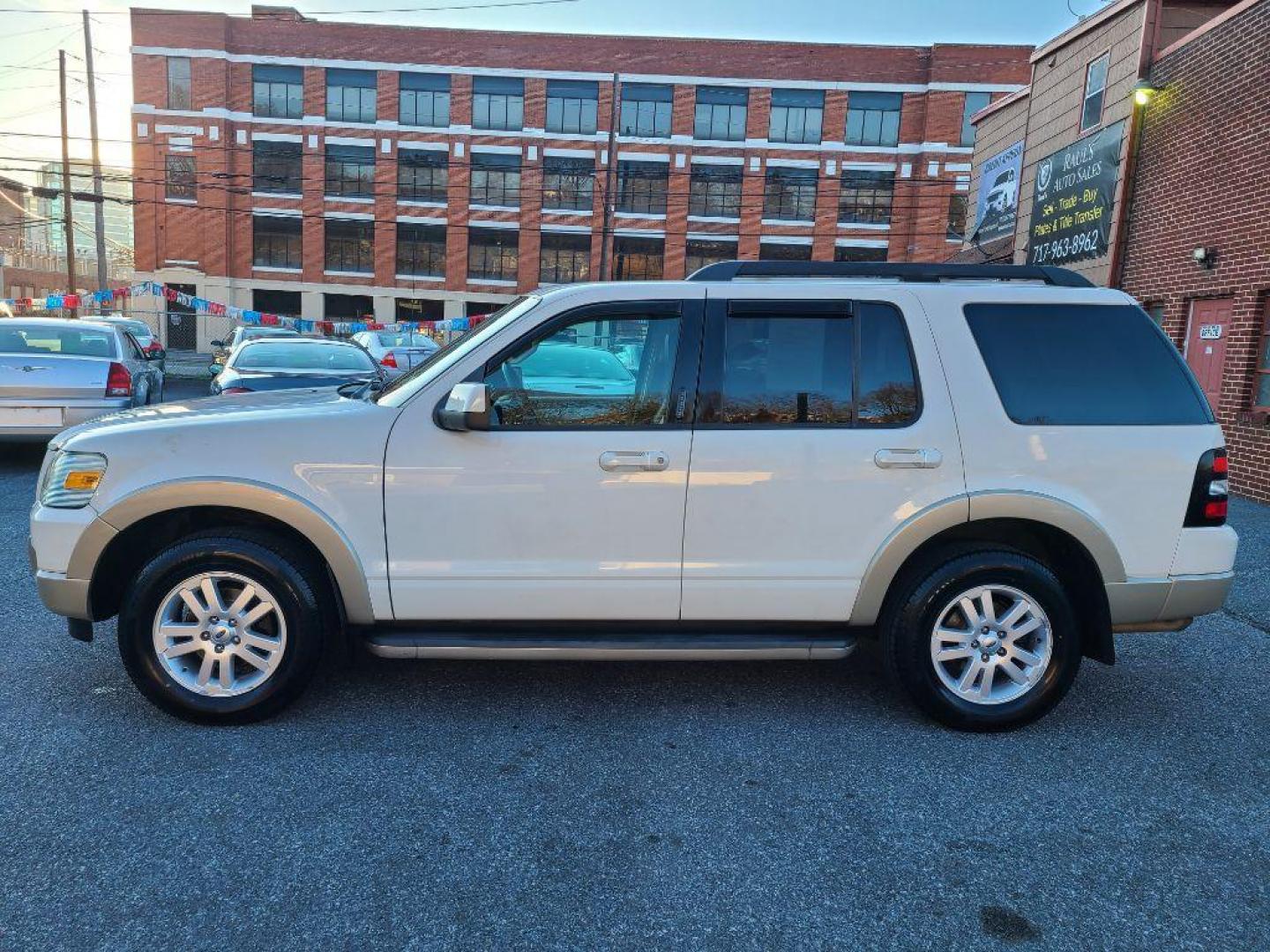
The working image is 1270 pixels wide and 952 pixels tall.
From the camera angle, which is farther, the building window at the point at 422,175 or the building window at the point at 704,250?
the building window at the point at 704,250

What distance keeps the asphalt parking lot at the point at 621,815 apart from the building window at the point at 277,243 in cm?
4261

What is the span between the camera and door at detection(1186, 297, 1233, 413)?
10.5m

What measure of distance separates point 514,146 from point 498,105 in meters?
2.25

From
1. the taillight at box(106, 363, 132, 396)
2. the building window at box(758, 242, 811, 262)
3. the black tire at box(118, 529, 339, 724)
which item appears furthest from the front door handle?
the building window at box(758, 242, 811, 262)

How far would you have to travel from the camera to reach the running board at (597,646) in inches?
141

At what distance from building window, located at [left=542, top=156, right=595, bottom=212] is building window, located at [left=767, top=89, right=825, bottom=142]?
897 cm

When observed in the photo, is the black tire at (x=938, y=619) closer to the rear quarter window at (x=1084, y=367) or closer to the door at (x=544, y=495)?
the rear quarter window at (x=1084, y=367)

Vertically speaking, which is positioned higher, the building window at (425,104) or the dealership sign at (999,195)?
the building window at (425,104)

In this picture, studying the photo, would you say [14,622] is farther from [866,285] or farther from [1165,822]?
[1165,822]

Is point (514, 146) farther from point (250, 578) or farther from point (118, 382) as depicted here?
point (250, 578)

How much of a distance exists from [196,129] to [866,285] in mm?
46408

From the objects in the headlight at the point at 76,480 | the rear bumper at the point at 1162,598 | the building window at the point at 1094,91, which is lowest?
the rear bumper at the point at 1162,598

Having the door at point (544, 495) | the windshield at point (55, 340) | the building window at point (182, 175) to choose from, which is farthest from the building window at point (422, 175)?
the door at point (544, 495)

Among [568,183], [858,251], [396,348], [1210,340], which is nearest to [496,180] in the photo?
[568,183]
